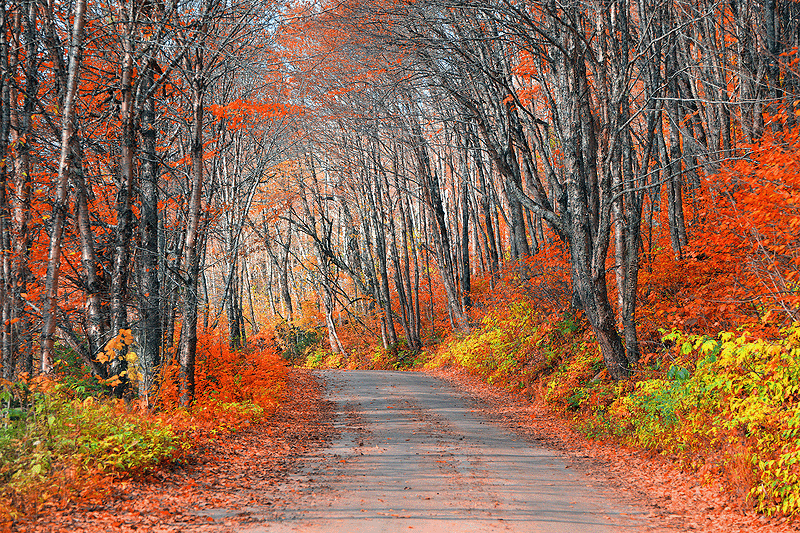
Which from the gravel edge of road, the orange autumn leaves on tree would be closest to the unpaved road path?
the gravel edge of road

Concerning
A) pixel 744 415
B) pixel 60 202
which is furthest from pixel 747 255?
pixel 60 202

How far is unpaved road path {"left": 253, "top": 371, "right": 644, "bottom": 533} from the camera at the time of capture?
5.29 metres

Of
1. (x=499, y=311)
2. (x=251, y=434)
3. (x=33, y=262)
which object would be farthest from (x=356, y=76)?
(x=251, y=434)

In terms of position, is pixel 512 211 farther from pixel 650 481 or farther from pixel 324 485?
pixel 324 485

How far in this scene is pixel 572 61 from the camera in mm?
9750

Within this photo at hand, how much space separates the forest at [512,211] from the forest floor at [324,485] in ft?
1.04

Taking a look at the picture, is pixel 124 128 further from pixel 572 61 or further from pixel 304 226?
pixel 304 226

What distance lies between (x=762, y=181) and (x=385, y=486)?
258 inches

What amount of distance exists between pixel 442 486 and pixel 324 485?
137 cm

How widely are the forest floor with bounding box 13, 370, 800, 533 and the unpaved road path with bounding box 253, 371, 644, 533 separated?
32 millimetres

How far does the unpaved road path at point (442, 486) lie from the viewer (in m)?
5.29

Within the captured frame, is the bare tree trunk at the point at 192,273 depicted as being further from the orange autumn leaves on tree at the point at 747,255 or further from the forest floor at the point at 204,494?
the orange autumn leaves on tree at the point at 747,255

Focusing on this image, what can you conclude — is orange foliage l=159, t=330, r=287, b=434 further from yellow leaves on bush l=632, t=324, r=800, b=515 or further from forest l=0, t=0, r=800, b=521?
yellow leaves on bush l=632, t=324, r=800, b=515

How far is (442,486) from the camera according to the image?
21.2 ft
